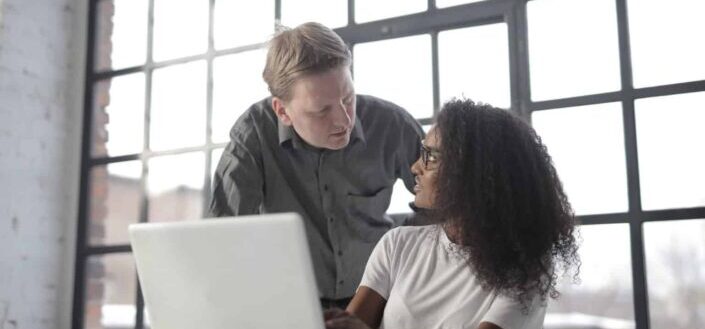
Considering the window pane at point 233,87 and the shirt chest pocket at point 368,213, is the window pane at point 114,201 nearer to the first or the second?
the window pane at point 233,87

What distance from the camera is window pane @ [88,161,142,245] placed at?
3.37 m

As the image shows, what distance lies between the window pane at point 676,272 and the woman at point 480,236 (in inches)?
30.9

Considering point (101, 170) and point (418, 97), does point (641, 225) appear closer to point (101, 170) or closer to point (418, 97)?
point (418, 97)

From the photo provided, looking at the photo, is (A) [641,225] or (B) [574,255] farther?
(A) [641,225]

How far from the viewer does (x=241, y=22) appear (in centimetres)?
312

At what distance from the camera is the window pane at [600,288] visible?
88.0 inches

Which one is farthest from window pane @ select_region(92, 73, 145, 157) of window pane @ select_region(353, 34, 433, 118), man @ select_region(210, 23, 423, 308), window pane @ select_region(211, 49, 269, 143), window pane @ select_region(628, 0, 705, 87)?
window pane @ select_region(628, 0, 705, 87)

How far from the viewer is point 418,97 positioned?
8.64ft

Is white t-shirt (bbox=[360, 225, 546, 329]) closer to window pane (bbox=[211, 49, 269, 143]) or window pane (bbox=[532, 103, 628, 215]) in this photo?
window pane (bbox=[532, 103, 628, 215])

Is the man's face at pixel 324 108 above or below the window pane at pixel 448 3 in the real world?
below

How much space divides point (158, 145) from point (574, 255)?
85.8 inches

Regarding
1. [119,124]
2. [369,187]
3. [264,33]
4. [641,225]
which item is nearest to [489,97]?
[641,225]

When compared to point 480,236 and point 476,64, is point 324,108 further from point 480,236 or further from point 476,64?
point 476,64

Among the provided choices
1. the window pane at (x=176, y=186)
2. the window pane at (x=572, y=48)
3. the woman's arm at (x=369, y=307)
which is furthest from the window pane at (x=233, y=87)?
the woman's arm at (x=369, y=307)
